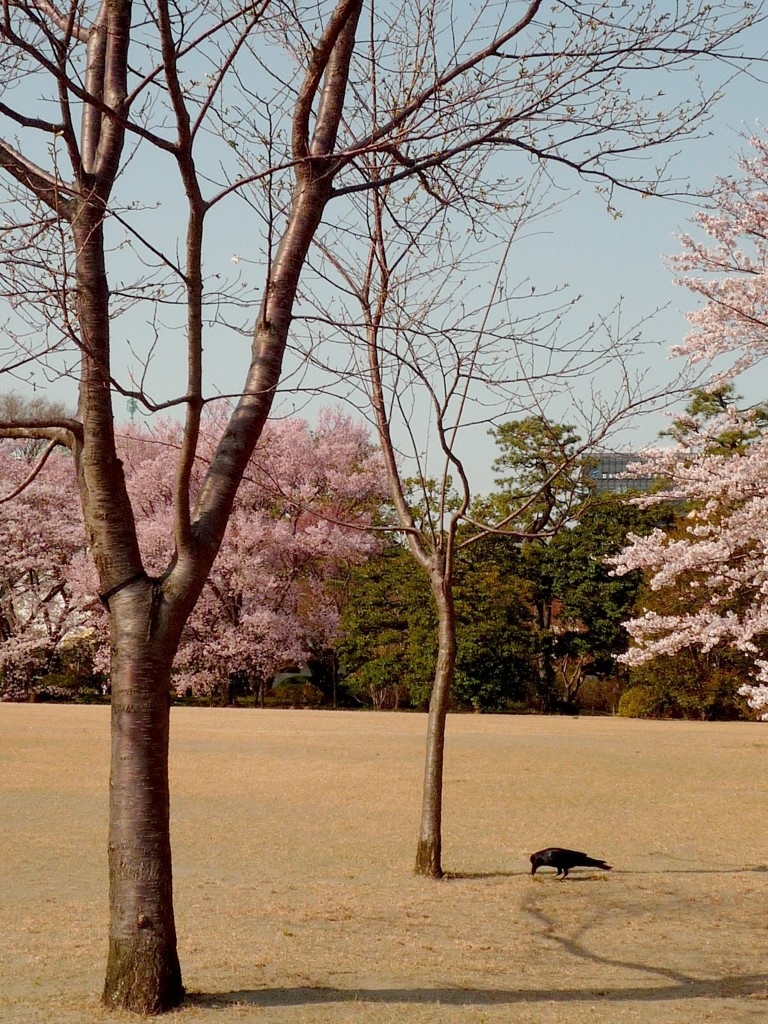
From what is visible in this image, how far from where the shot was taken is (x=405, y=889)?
7.27 m

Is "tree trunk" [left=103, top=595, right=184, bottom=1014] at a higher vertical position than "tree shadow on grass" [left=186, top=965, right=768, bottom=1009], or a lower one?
higher

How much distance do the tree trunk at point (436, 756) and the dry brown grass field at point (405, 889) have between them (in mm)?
270

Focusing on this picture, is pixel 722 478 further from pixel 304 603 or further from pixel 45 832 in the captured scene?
pixel 304 603

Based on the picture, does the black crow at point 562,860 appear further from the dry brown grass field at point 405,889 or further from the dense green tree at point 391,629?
the dense green tree at point 391,629

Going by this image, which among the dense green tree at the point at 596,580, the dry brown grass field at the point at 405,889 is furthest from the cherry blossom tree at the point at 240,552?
the dry brown grass field at the point at 405,889

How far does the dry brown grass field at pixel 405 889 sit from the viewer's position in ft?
15.9

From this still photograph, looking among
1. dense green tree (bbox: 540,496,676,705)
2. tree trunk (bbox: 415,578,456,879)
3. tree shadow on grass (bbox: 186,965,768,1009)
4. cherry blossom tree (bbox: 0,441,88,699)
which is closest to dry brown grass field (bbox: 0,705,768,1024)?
tree shadow on grass (bbox: 186,965,768,1009)

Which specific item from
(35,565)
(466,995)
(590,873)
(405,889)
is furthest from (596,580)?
(466,995)

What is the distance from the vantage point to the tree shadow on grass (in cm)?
464

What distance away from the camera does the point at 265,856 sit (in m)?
8.43

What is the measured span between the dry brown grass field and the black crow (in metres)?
0.15

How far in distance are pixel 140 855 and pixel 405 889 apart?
3.29m

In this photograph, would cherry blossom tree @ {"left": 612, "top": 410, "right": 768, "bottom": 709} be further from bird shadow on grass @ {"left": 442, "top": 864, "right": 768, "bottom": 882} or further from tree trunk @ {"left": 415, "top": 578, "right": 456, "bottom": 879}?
tree trunk @ {"left": 415, "top": 578, "right": 456, "bottom": 879}

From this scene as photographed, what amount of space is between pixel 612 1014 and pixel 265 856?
13.8 feet
